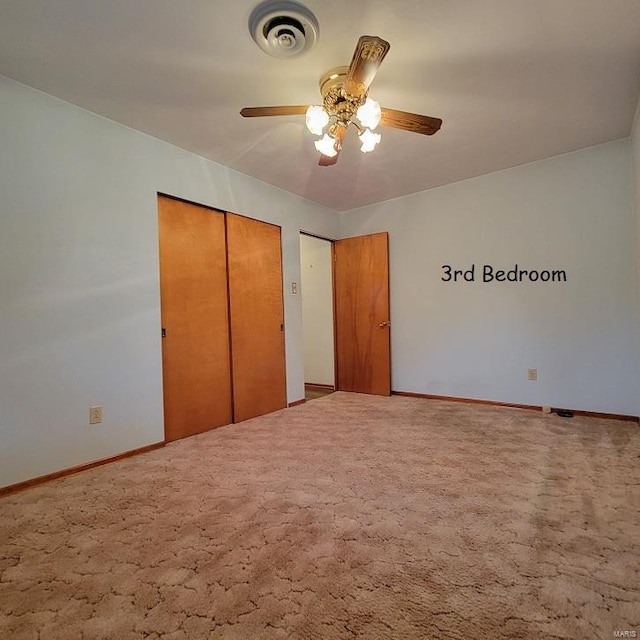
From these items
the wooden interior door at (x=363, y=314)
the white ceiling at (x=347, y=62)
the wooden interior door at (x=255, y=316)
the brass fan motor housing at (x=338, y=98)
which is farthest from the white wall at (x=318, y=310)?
the brass fan motor housing at (x=338, y=98)

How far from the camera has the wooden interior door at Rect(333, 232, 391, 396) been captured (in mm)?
4562

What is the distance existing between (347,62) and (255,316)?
Answer: 7.93 ft

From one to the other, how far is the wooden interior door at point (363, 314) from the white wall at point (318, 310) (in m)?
0.18

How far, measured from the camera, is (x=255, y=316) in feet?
12.4

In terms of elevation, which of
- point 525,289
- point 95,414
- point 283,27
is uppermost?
point 283,27

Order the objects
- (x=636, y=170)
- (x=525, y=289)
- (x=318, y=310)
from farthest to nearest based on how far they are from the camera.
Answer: (x=318, y=310), (x=525, y=289), (x=636, y=170)

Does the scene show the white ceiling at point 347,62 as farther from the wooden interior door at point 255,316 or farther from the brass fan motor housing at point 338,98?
the wooden interior door at point 255,316

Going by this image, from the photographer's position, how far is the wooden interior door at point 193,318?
9.92 ft

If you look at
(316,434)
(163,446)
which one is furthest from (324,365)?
(163,446)

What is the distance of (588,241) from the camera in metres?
3.36

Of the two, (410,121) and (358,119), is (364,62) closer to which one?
(358,119)

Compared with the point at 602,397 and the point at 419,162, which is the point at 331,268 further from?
the point at 602,397

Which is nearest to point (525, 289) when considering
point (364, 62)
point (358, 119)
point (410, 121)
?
point (410, 121)

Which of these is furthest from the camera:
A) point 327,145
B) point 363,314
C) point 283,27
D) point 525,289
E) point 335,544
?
point 363,314
